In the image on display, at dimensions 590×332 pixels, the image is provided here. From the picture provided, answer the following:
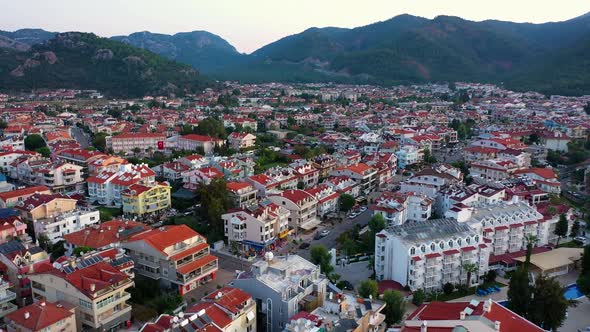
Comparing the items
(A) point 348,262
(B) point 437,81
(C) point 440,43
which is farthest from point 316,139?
(C) point 440,43

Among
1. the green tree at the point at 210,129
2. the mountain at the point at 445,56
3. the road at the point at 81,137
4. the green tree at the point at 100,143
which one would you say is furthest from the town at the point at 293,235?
the mountain at the point at 445,56

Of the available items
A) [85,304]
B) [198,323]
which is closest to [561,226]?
[198,323]

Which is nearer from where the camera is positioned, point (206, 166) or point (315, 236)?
point (315, 236)

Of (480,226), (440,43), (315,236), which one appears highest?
(440,43)

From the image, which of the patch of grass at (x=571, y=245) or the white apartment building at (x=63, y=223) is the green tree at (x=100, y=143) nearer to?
the white apartment building at (x=63, y=223)

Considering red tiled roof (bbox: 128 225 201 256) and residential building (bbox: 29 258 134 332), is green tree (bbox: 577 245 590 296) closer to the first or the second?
red tiled roof (bbox: 128 225 201 256)

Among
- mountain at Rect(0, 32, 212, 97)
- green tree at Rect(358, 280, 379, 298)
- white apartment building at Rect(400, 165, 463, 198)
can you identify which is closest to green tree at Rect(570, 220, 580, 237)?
white apartment building at Rect(400, 165, 463, 198)

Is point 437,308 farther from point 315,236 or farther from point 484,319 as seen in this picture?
point 315,236
